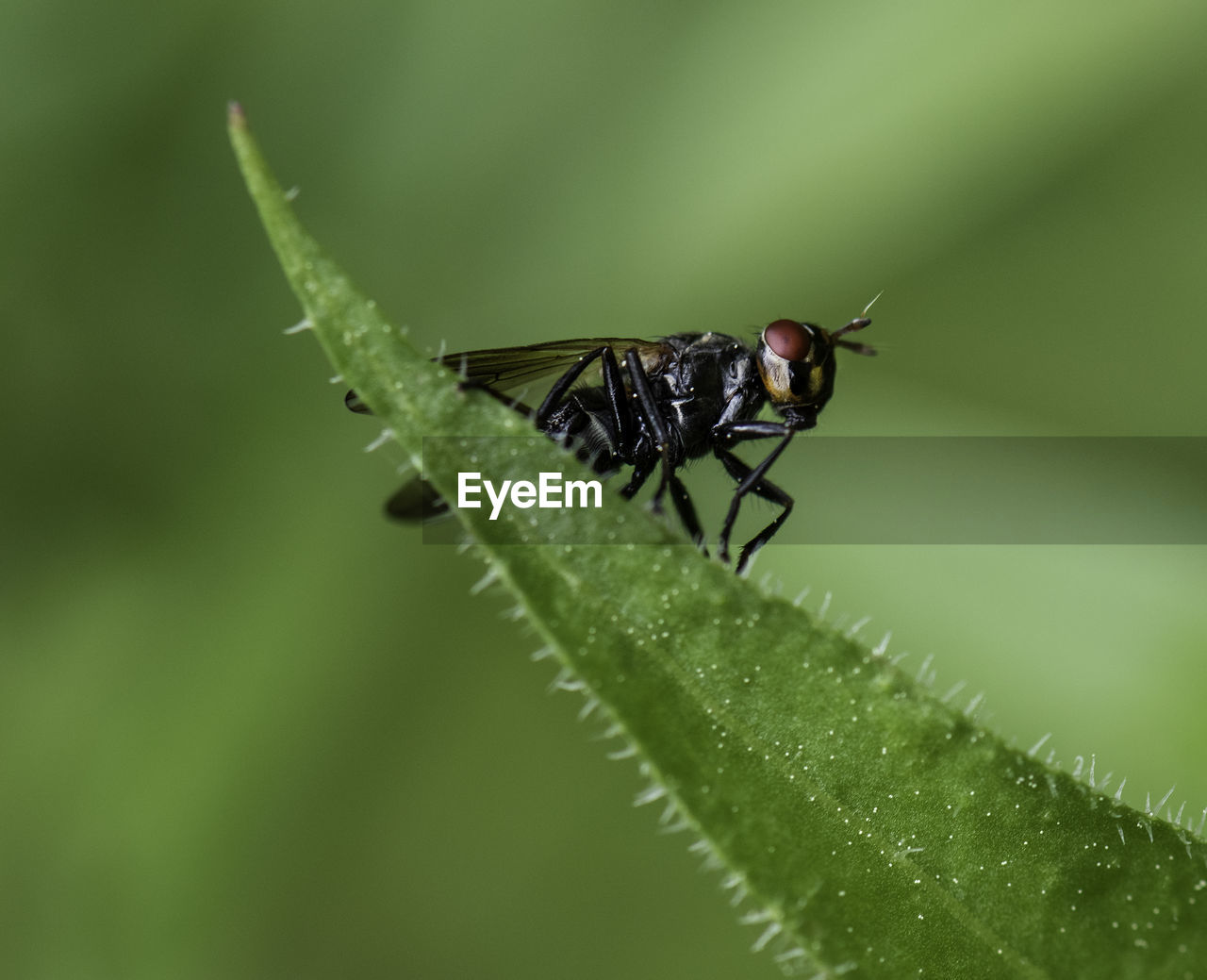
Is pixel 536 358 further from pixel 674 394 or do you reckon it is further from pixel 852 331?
pixel 852 331

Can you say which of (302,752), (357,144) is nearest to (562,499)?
(302,752)

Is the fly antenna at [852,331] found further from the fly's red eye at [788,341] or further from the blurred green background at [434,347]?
the blurred green background at [434,347]

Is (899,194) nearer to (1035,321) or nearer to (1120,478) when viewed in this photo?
(1035,321)

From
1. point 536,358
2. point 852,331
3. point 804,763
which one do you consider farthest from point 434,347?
point 804,763

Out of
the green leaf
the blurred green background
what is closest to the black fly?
the blurred green background

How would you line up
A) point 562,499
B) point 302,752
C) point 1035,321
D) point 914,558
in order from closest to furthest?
1. point 562,499
2. point 914,558
3. point 302,752
4. point 1035,321

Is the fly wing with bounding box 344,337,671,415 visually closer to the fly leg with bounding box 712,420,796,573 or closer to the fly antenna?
the fly leg with bounding box 712,420,796,573
